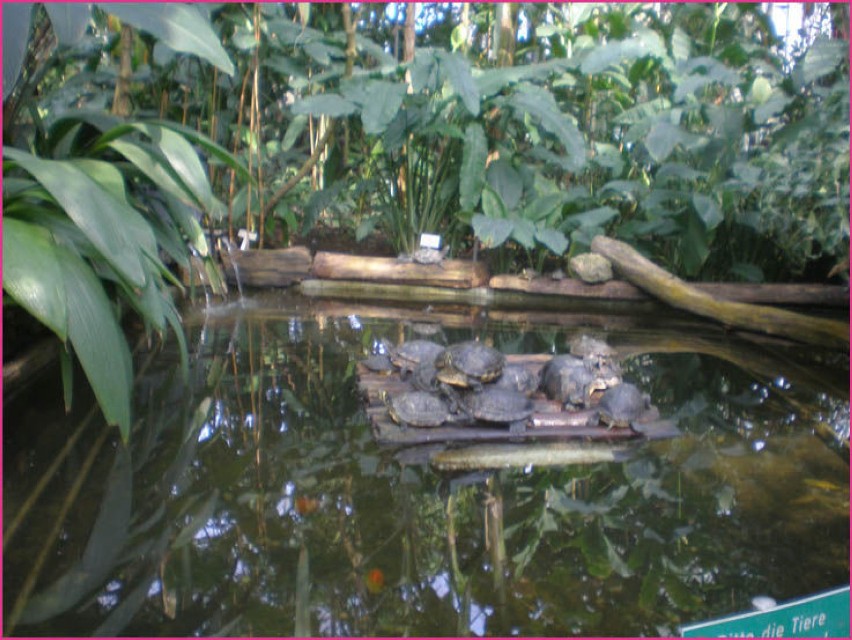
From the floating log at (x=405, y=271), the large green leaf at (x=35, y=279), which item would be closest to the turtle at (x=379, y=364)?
the large green leaf at (x=35, y=279)

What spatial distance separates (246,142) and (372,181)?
3.74 feet

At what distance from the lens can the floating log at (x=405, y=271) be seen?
5844 millimetres

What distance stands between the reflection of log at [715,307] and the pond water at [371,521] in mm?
871

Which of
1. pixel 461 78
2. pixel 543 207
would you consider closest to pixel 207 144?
Answer: pixel 461 78

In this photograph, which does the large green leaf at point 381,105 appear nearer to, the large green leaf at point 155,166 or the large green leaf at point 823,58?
the large green leaf at point 155,166

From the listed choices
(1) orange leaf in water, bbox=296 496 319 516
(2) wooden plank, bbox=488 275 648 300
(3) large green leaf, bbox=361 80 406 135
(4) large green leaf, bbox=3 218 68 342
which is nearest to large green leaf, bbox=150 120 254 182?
(4) large green leaf, bbox=3 218 68 342

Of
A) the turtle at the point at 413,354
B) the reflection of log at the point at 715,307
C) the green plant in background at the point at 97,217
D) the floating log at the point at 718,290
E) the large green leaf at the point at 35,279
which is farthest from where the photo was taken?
the floating log at the point at 718,290

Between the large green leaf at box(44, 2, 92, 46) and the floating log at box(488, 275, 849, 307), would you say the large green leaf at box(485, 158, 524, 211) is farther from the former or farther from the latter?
the large green leaf at box(44, 2, 92, 46)

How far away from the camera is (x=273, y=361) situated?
3.81m

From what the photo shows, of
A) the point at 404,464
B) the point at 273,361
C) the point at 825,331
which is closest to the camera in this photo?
the point at 404,464

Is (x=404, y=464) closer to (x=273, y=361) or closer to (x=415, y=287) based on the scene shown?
(x=273, y=361)

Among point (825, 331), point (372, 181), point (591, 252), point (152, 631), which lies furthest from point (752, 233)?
point (152, 631)

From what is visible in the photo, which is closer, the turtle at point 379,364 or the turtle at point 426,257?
the turtle at point 379,364

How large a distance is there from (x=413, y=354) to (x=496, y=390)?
55 cm
